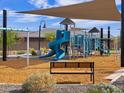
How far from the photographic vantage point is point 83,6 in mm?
16750

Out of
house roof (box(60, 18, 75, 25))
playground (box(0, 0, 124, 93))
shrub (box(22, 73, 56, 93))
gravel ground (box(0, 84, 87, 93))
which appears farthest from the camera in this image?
house roof (box(60, 18, 75, 25))

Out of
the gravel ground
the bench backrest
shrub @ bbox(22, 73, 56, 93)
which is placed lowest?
the gravel ground

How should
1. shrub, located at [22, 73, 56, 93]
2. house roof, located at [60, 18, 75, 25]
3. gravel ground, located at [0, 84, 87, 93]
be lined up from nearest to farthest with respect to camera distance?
shrub, located at [22, 73, 56, 93] → gravel ground, located at [0, 84, 87, 93] → house roof, located at [60, 18, 75, 25]

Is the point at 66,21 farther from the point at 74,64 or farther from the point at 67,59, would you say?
the point at 74,64

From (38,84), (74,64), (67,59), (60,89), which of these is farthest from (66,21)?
(38,84)

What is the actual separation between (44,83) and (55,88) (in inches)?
16.0

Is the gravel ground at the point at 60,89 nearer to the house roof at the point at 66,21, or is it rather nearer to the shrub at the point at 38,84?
the shrub at the point at 38,84

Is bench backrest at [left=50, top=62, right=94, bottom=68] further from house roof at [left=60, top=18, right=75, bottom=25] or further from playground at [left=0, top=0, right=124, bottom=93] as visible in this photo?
house roof at [left=60, top=18, right=75, bottom=25]

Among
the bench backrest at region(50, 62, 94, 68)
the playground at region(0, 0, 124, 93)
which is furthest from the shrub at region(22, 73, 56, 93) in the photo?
the bench backrest at region(50, 62, 94, 68)

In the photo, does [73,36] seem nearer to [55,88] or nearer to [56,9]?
[56,9]

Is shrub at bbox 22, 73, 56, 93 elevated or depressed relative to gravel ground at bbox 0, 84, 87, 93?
elevated

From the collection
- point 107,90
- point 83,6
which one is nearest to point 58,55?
point 83,6

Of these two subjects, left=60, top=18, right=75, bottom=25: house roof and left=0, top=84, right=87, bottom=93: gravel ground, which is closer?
left=0, top=84, right=87, bottom=93: gravel ground

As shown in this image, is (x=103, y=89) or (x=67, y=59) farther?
(x=67, y=59)
